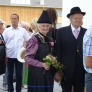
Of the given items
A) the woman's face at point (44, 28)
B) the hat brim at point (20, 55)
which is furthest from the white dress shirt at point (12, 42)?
the woman's face at point (44, 28)

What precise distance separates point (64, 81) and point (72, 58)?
14.1 inches

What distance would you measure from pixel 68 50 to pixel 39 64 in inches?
20.7

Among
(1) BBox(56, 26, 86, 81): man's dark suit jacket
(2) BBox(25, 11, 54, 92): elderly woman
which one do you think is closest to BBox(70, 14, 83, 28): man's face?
(1) BBox(56, 26, 86, 81): man's dark suit jacket

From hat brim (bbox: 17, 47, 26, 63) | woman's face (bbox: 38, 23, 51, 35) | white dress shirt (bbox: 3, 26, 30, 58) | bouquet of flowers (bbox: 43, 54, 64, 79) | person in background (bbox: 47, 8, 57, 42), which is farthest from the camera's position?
white dress shirt (bbox: 3, 26, 30, 58)

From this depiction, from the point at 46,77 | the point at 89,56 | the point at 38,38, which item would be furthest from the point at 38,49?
the point at 89,56

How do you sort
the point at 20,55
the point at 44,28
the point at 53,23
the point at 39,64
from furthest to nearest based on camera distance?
the point at 20,55 → the point at 53,23 → the point at 44,28 → the point at 39,64

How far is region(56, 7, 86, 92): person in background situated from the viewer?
3467 mm

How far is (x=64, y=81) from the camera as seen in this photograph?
11.7 feet

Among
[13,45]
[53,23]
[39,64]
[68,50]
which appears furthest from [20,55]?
[39,64]

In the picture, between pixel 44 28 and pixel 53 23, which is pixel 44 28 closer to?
pixel 44 28

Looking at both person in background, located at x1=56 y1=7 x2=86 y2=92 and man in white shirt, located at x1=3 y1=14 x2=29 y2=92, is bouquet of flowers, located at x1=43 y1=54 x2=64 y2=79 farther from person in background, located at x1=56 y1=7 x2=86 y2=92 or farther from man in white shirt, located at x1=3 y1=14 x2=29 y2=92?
man in white shirt, located at x1=3 y1=14 x2=29 y2=92

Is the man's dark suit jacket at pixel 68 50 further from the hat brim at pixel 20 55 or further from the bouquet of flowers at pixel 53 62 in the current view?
the hat brim at pixel 20 55

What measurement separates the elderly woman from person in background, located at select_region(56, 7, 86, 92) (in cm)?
29

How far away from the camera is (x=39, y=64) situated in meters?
3.20
